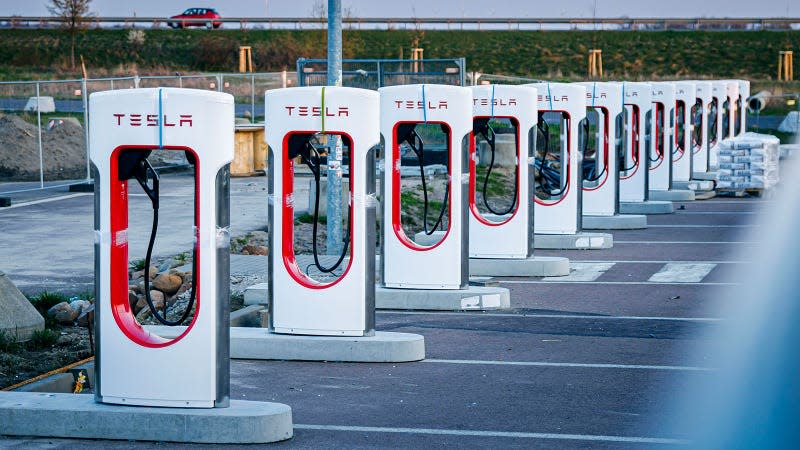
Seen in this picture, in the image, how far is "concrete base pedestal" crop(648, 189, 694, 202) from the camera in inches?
870

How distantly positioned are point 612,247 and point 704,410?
44.7ft

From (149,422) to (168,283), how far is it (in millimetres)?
4681

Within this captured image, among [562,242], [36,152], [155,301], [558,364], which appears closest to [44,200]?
[36,152]

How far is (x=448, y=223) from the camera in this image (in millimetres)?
11039

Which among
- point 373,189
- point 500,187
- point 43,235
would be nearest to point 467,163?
point 373,189

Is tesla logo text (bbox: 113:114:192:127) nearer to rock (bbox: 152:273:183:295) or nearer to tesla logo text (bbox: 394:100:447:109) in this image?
tesla logo text (bbox: 394:100:447:109)

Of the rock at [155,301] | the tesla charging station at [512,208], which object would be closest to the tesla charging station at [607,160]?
the tesla charging station at [512,208]

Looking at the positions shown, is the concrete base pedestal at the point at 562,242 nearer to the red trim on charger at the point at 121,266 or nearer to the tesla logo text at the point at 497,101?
the tesla logo text at the point at 497,101

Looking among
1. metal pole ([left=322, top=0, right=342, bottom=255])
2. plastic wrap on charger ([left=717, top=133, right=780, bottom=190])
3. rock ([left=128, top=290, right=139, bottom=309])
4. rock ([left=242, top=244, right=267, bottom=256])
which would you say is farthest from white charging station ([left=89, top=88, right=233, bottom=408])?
plastic wrap on charger ([left=717, top=133, right=780, bottom=190])

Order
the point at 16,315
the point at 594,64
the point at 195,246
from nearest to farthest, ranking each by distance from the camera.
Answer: the point at 195,246, the point at 16,315, the point at 594,64

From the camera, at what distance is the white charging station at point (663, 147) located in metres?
21.6

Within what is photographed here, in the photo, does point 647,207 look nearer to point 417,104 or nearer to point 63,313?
point 417,104

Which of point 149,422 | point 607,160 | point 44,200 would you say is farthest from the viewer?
point 44,200

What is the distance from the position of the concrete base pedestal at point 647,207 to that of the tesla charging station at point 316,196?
1197cm
